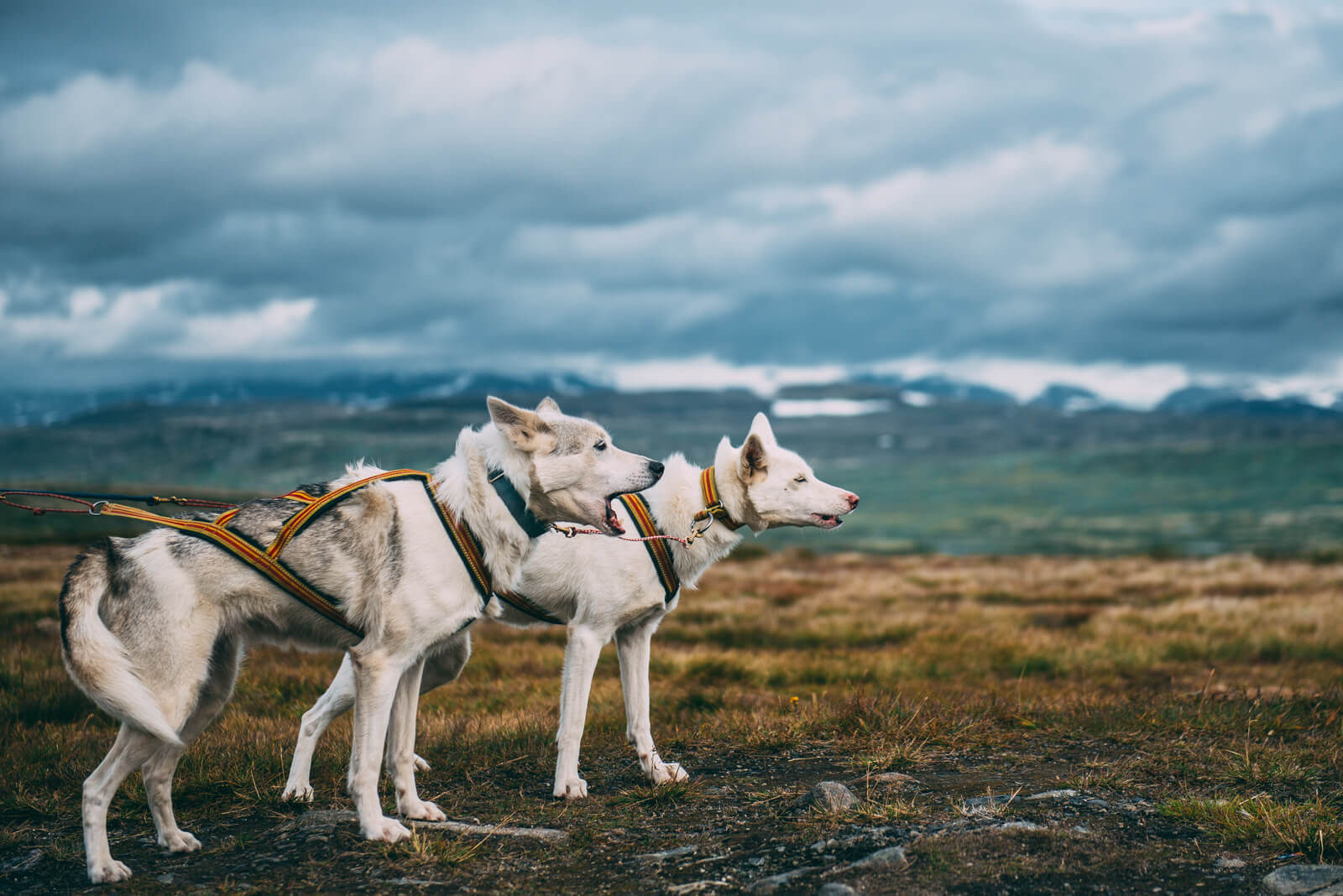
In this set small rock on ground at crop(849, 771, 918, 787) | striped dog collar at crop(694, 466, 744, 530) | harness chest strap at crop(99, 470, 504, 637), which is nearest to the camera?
harness chest strap at crop(99, 470, 504, 637)

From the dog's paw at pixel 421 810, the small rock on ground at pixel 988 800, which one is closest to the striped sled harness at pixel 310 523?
the dog's paw at pixel 421 810

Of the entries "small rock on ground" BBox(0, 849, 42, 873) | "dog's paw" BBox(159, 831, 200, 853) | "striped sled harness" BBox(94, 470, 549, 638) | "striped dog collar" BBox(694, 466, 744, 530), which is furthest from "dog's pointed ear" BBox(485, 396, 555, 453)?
"small rock on ground" BBox(0, 849, 42, 873)

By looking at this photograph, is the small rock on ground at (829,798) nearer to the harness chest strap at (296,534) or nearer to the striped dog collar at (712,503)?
the striped dog collar at (712,503)

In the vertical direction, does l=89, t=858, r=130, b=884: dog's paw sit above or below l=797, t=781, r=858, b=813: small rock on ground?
below

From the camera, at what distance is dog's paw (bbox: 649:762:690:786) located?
634 centimetres

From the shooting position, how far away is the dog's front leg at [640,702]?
6414mm

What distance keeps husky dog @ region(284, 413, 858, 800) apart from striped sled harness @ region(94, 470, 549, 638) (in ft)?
2.27

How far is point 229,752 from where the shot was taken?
6906 millimetres

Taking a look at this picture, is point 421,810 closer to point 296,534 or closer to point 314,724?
point 314,724

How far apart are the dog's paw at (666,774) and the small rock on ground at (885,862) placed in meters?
1.97

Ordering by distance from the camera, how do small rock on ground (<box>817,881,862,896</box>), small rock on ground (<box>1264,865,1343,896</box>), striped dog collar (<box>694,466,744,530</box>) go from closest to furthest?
1. small rock on ground (<box>817,881,862,896</box>)
2. small rock on ground (<box>1264,865,1343,896</box>)
3. striped dog collar (<box>694,466,744,530</box>)

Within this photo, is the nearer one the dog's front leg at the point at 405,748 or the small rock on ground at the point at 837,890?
the small rock on ground at the point at 837,890

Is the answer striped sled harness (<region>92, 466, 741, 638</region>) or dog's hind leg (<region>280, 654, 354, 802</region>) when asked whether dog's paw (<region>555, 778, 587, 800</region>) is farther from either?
dog's hind leg (<region>280, 654, 354, 802</region>)

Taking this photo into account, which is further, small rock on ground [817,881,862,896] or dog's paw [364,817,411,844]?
dog's paw [364,817,411,844]
